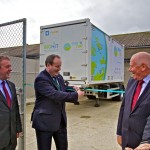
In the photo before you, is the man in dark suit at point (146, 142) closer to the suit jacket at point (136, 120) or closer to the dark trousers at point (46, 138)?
the suit jacket at point (136, 120)

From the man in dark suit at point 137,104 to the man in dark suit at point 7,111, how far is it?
1.41 m

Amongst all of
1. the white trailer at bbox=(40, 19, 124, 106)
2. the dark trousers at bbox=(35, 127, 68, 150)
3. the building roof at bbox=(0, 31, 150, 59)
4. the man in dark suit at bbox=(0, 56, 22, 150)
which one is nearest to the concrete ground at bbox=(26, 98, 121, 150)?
the white trailer at bbox=(40, 19, 124, 106)

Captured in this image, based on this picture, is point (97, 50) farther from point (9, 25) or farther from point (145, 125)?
point (145, 125)

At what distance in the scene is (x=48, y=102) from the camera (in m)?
3.14

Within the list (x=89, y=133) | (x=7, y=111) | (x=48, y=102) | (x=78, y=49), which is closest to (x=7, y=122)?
(x=7, y=111)

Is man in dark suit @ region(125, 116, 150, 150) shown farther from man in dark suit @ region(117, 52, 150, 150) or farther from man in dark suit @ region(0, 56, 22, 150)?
man in dark suit @ region(0, 56, 22, 150)

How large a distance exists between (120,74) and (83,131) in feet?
24.9

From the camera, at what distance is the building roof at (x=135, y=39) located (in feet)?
75.5

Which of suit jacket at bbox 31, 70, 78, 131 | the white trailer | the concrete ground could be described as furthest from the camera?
the white trailer

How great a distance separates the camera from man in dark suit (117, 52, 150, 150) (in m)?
2.29

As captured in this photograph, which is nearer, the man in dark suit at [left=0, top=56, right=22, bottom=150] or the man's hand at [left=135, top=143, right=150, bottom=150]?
the man's hand at [left=135, top=143, right=150, bottom=150]

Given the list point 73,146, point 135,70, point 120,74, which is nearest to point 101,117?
point 73,146

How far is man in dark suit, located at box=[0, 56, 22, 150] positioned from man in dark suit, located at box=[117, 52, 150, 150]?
1.41 meters

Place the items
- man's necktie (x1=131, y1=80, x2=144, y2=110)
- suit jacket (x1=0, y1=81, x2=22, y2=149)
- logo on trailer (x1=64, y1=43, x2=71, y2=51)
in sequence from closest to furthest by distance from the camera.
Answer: man's necktie (x1=131, y1=80, x2=144, y2=110), suit jacket (x1=0, y1=81, x2=22, y2=149), logo on trailer (x1=64, y1=43, x2=71, y2=51)
